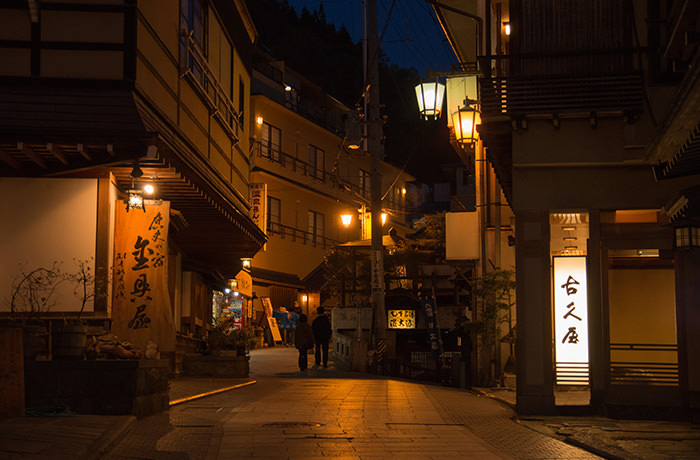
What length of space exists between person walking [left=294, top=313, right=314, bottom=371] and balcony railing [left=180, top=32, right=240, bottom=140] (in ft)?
24.3

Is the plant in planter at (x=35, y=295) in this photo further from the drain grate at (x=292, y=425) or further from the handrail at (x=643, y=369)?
the handrail at (x=643, y=369)

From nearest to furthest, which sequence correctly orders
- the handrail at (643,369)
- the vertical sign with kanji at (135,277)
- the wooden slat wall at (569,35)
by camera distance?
the vertical sign with kanji at (135,277) → the handrail at (643,369) → the wooden slat wall at (569,35)

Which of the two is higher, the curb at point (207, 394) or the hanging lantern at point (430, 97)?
the hanging lantern at point (430, 97)

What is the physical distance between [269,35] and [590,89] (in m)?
45.6

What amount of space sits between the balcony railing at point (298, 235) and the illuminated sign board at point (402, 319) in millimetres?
18049

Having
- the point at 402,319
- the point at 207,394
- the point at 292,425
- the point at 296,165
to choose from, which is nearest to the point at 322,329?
the point at 402,319

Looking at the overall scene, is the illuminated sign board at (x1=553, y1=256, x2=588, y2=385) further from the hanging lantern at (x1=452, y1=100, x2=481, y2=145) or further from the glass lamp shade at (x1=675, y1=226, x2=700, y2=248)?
the hanging lantern at (x1=452, y1=100, x2=481, y2=145)

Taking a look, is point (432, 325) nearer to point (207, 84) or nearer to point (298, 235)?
point (207, 84)

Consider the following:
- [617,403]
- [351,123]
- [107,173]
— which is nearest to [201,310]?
[351,123]

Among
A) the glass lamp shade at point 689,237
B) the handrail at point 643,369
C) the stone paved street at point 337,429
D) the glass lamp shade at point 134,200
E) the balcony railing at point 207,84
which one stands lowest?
the stone paved street at point 337,429

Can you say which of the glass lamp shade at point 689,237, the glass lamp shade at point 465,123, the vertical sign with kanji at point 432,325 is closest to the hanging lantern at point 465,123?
the glass lamp shade at point 465,123

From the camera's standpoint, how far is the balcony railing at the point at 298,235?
4816cm

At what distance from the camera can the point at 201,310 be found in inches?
1115

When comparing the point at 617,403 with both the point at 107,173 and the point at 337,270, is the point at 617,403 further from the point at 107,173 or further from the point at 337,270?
the point at 337,270
